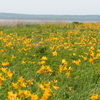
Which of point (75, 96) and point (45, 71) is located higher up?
point (45, 71)

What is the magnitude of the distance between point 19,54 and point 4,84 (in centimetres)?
250

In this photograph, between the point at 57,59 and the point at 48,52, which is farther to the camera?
the point at 48,52

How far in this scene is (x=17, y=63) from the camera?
513 cm

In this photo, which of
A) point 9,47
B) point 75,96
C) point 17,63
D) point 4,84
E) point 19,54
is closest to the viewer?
point 75,96

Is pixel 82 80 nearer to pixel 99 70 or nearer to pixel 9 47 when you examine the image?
pixel 99 70

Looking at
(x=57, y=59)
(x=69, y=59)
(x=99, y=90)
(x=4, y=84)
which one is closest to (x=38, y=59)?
(x=57, y=59)

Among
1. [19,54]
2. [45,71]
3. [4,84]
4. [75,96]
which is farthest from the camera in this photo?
[19,54]

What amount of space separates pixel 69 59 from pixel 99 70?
4.11ft

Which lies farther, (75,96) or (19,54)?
(19,54)

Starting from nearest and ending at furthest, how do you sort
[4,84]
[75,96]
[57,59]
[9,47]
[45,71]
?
[75,96]
[4,84]
[45,71]
[57,59]
[9,47]

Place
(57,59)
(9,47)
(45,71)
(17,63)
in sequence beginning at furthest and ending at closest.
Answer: (9,47) < (57,59) < (17,63) < (45,71)

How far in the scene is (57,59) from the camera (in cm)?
548

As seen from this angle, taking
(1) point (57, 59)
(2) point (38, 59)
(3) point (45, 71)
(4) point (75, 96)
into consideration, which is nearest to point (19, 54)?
(2) point (38, 59)

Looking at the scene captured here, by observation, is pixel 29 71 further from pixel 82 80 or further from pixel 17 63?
pixel 82 80
